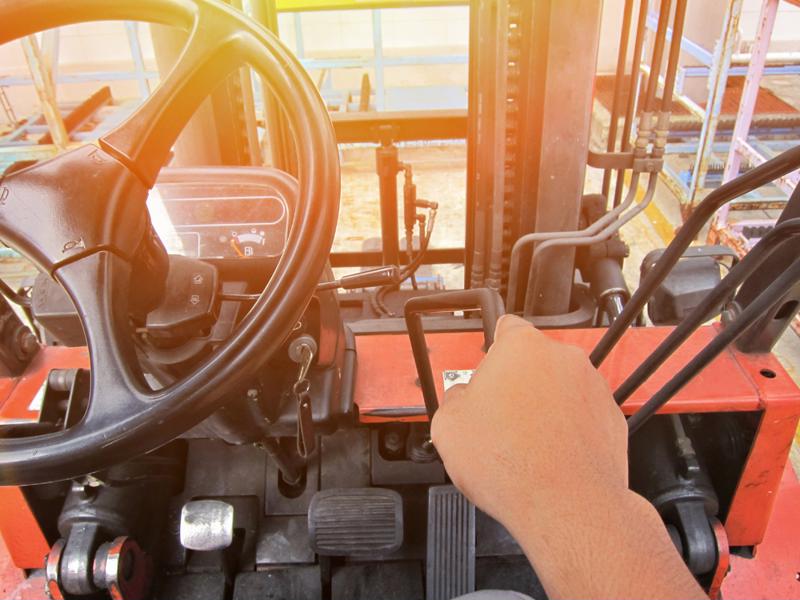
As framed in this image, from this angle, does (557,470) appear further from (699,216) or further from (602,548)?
(699,216)

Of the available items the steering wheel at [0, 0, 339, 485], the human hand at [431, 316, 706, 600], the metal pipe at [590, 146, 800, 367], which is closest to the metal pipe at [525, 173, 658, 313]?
the metal pipe at [590, 146, 800, 367]

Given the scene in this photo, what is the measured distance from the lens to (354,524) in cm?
132

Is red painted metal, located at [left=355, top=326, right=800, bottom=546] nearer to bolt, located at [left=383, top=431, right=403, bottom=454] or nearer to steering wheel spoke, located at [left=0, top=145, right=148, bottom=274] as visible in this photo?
bolt, located at [left=383, top=431, right=403, bottom=454]

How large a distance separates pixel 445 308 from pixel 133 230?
0.47 metres

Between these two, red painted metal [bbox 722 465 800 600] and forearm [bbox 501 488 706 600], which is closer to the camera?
forearm [bbox 501 488 706 600]

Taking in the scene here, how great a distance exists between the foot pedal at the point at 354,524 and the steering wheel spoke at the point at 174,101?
0.82 m

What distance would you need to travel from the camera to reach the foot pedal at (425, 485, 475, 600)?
4.29ft

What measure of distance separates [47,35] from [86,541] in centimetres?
379

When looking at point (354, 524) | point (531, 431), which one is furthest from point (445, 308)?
point (354, 524)

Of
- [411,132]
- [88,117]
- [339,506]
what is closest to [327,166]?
[339,506]

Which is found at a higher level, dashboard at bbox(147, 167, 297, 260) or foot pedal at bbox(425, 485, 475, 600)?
dashboard at bbox(147, 167, 297, 260)

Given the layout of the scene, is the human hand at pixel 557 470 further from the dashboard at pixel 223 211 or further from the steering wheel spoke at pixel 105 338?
the dashboard at pixel 223 211

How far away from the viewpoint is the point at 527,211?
1.65 metres

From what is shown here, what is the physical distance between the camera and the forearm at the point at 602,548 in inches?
23.3
